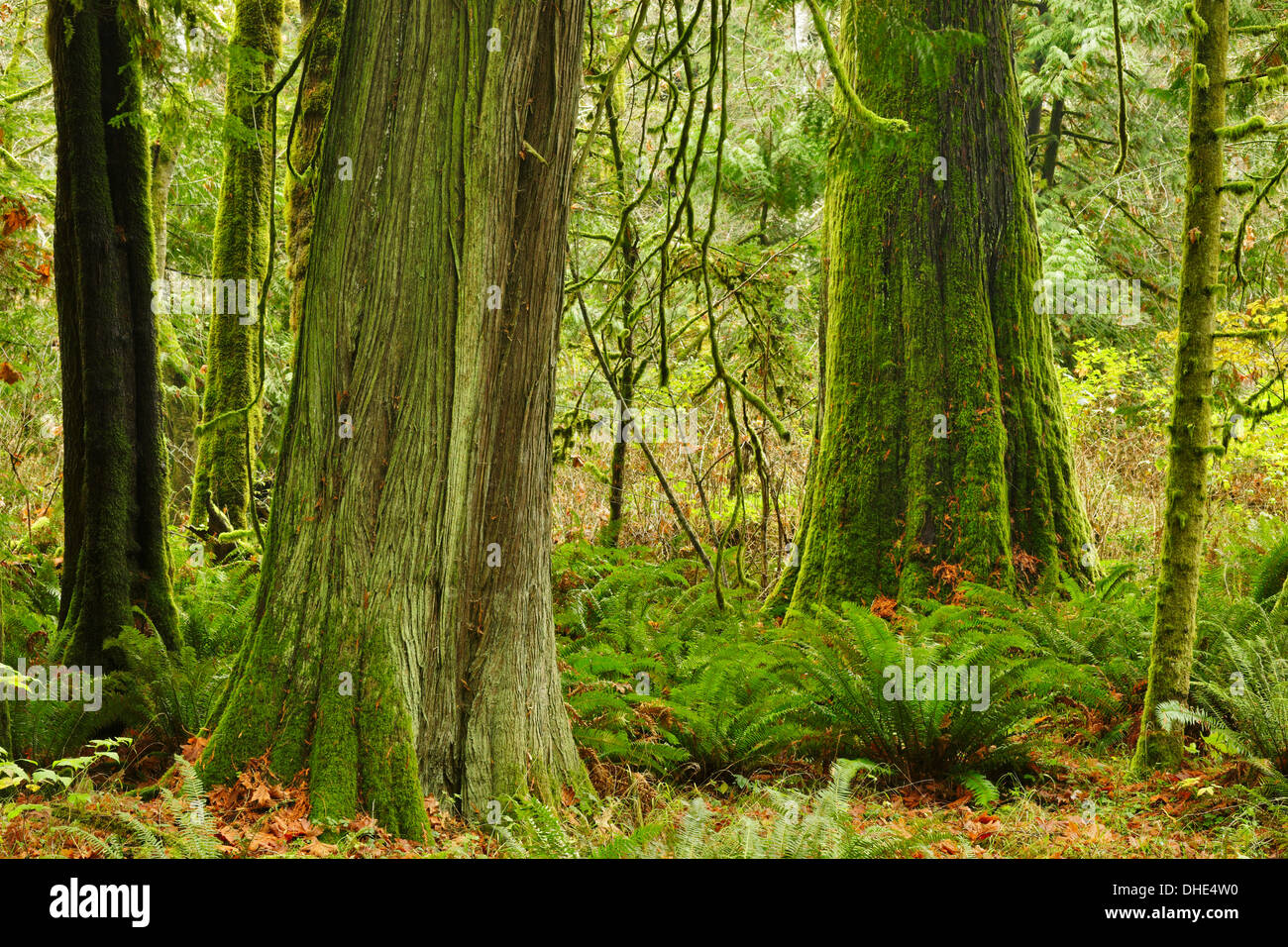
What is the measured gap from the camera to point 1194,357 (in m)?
4.17

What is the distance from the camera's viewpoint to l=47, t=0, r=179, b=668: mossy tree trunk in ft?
15.8

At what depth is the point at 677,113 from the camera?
1219cm

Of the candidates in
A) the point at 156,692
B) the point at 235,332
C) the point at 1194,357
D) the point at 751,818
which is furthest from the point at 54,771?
the point at 235,332

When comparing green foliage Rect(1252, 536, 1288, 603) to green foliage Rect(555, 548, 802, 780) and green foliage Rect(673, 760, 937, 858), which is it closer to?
green foliage Rect(555, 548, 802, 780)

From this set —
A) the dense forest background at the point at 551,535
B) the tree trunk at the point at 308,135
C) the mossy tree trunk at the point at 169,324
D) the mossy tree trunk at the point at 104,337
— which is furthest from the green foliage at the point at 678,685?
the tree trunk at the point at 308,135

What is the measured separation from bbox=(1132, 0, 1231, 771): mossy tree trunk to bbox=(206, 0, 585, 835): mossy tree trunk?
2.82 m

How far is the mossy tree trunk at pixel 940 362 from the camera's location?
6.72 m

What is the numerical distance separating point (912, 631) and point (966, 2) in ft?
15.5

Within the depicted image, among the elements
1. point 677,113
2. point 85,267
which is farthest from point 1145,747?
point 677,113

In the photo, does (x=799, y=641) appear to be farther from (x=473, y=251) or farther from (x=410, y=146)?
(x=410, y=146)

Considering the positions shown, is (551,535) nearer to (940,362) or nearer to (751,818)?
(751,818)

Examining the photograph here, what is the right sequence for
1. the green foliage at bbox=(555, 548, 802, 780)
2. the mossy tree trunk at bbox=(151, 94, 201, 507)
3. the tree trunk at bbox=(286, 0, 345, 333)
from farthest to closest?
the tree trunk at bbox=(286, 0, 345, 333)
the mossy tree trunk at bbox=(151, 94, 201, 507)
the green foliage at bbox=(555, 548, 802, 780)

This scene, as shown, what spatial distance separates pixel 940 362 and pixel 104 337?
→ 5.23 metres

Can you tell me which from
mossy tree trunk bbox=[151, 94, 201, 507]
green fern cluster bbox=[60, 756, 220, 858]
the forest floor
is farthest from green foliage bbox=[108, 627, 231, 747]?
mossy tree trunk bbox=[151, 94, 201, 507]
